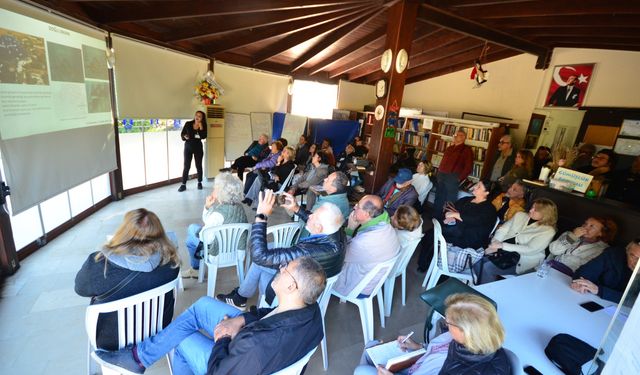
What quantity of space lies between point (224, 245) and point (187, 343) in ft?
3.07

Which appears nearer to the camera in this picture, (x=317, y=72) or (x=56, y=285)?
(x=56, y=285)

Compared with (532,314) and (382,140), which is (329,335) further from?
(382,140)

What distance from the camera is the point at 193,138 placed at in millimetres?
5223

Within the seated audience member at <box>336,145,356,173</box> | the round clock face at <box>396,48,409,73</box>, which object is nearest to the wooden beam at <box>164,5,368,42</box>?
the round clock face at <box>396,48,409,73</box>

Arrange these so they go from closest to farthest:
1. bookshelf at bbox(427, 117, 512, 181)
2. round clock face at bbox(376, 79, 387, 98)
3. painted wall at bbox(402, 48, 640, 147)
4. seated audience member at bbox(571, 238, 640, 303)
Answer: seated audience member at bbox(571, 238, 640, 303) < round clock face at bbox(376, 79, 387, 98) < painted wall at bbox(402, 48, 640, 147) < bookshelf at bbox(427, 117, 512, 181)

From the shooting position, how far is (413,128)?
7844 millimetres

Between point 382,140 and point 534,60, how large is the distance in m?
4.07

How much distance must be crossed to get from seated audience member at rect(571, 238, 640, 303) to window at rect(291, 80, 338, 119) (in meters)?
6.90

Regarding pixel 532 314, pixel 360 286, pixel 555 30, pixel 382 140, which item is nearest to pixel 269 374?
pixel 360 286

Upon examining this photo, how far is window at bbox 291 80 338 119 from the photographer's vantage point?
314 inches

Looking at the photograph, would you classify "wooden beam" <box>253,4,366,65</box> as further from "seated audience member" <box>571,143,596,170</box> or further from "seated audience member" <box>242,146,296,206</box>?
"seated audience member" <box>571,143,596,170</box>

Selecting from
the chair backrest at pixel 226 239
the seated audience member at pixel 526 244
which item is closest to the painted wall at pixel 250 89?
the chair backrest at pixel 226 239

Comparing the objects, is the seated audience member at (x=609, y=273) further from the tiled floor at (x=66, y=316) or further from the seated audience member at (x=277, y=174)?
the seated audience member at (x=277, y=174)

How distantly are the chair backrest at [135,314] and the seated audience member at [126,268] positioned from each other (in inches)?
1.1
